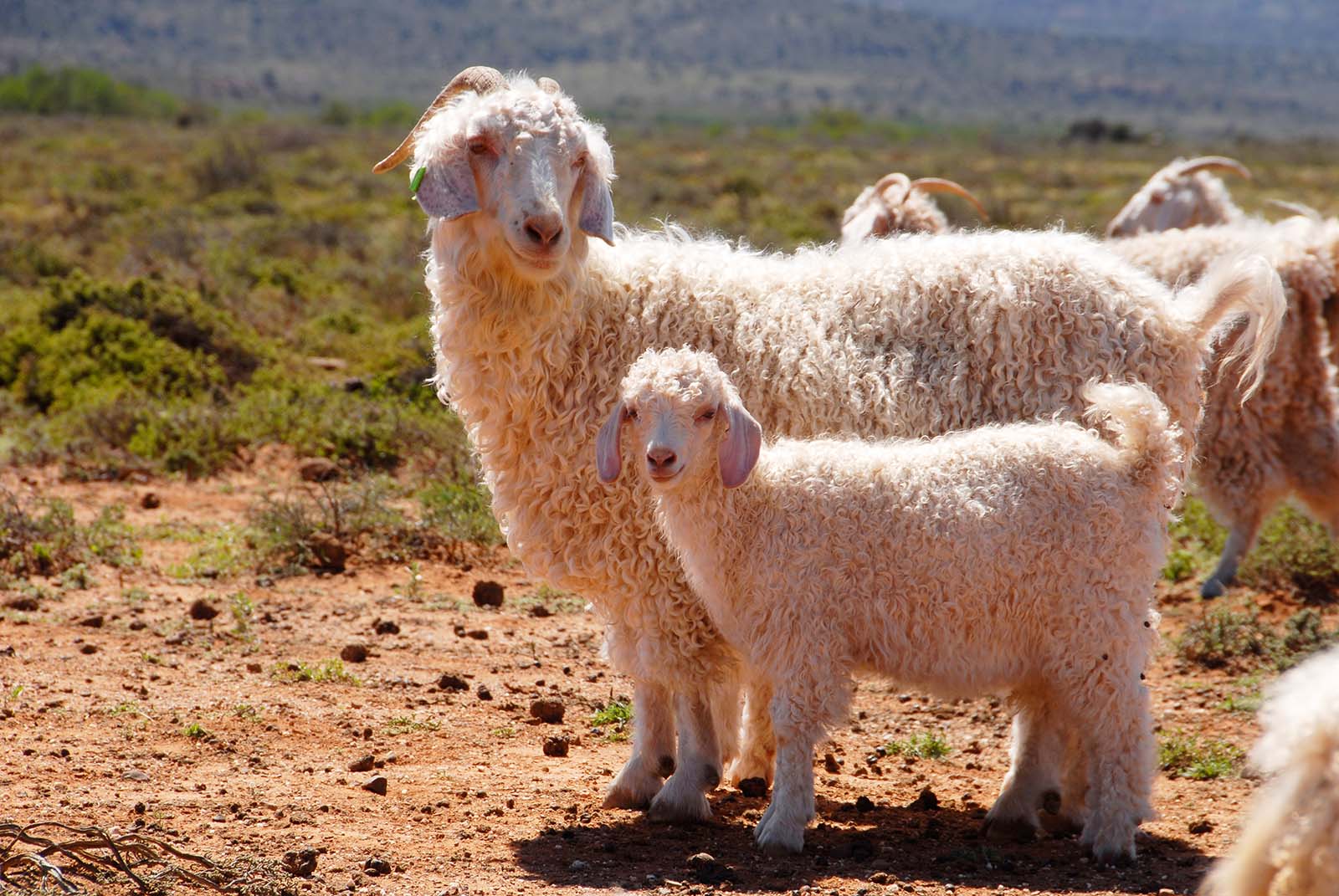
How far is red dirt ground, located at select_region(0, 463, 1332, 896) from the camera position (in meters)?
4.80

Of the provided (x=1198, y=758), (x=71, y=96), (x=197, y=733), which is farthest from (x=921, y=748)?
(x=71, y=96)

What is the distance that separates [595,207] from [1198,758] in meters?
3.11

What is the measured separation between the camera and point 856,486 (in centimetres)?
494

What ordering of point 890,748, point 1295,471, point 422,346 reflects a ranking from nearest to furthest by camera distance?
point 890,748 < point 1295,471 < point 422,346

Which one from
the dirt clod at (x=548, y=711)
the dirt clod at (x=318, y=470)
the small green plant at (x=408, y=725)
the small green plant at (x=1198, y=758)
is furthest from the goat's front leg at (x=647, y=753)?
the dirt clod at (x=318, y=470)

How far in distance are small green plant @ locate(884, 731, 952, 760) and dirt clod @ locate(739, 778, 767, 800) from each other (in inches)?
32.8

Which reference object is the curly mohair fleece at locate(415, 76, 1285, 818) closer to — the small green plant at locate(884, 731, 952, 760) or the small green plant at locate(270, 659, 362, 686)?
Answer: the small green plant at locate(884, 731, 952, 760)

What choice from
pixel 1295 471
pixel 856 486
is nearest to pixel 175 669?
pixel 856 486

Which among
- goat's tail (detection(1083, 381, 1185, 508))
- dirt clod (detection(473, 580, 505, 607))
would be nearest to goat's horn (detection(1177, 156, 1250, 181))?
dirt clod (detection(473, 580, 505, 607))

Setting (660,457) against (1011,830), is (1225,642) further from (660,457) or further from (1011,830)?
(660,457)

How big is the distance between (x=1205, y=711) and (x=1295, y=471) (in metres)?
2.51

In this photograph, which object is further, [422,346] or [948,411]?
[422,346]

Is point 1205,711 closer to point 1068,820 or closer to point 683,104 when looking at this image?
point 1068,820

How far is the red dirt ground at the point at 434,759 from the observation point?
4797 millimetres
